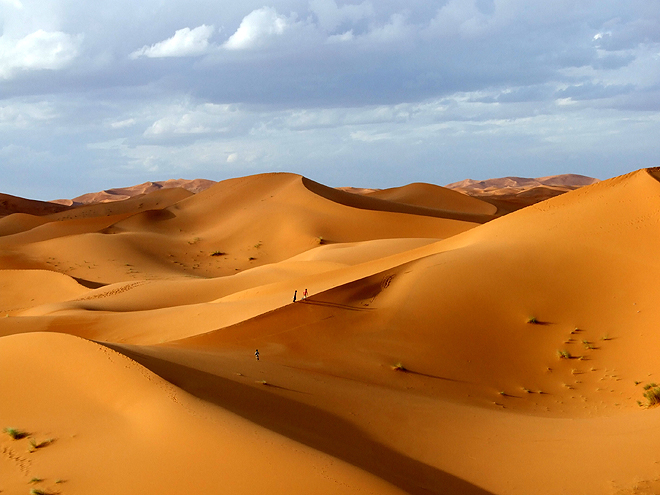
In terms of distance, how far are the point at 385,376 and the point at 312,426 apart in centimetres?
298

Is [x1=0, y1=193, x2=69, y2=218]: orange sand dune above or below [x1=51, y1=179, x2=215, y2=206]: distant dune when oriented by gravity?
below

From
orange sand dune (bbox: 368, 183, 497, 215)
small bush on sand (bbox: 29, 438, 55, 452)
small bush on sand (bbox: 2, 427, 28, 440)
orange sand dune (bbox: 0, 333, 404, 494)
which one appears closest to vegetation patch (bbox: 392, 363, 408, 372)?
orange sand dune (bbox: 0, 333, 404, 494)

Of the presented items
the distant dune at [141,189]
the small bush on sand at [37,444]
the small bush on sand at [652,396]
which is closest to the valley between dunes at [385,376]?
the small bush on sand at [37,444]

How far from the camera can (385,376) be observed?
973cm

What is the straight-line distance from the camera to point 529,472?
6445mm

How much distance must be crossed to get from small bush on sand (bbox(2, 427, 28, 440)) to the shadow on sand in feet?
4.73

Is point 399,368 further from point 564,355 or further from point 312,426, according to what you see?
point 312,426

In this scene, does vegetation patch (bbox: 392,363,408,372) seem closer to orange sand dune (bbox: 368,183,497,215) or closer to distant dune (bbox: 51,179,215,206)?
orange sand dune (bbox: 368,183,497,215)

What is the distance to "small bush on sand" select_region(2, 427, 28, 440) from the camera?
6.28 meters

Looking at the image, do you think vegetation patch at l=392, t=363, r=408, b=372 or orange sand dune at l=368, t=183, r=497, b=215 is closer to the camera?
vegetation patch at l=392, t=363, r=408, b=372

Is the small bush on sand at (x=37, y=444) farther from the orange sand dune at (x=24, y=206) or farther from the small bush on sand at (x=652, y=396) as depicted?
the orange sand dune at (x=24, y=206)

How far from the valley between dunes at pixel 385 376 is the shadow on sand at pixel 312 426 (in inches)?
1.2

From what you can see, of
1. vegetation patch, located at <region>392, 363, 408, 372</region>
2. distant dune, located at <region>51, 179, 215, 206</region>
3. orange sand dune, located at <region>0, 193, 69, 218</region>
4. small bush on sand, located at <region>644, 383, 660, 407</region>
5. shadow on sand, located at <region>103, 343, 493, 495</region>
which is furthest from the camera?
distant dune, located at <region>51, 179, 215, 206</region>

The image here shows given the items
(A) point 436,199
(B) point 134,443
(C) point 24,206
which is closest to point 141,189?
(C) point 24,206
